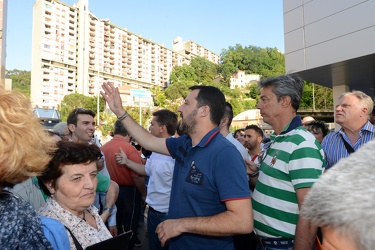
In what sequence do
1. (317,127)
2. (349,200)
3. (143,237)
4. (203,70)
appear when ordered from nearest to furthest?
(349,200) → (317,127) → (143,237) → (203,70)

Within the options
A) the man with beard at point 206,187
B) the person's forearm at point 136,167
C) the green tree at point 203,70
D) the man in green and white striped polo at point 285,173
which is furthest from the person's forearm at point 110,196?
the green tree at point 203,70

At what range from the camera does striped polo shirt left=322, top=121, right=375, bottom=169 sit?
10.9 feet

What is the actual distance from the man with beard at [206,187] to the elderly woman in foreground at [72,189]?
0.50 meters

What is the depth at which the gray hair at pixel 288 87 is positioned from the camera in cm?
250

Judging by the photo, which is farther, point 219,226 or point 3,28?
point 3,28

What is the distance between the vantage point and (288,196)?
6.95 feet

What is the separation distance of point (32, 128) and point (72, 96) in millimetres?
76210

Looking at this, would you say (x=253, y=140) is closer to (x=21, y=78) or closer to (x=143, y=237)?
(x=143, y=237)

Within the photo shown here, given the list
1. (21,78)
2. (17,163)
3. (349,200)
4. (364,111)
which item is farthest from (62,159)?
(21,78)

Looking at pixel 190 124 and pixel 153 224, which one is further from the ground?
pixel 190 124

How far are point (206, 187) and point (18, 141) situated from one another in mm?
1257

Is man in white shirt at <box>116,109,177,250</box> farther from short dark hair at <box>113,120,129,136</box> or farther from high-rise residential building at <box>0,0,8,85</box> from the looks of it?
high-rise residential building at <box>0,0,8,85</box>

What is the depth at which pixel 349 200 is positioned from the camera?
1.90 ft

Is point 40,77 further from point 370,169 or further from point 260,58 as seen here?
point 370,169
